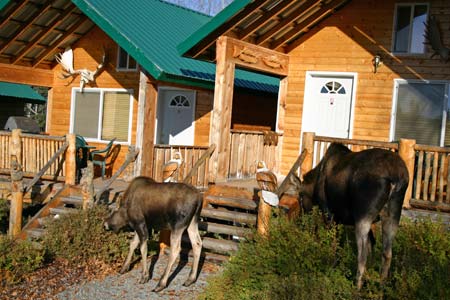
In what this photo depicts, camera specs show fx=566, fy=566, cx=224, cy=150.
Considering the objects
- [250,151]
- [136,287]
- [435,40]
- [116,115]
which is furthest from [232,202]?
[116,115]

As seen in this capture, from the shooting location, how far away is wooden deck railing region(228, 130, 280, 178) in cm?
1252

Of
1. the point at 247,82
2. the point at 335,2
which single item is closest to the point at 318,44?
the point at 335,2

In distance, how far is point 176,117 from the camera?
16.5 m

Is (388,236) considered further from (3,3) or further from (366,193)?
(3,3)

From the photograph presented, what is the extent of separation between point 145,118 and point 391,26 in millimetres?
6185

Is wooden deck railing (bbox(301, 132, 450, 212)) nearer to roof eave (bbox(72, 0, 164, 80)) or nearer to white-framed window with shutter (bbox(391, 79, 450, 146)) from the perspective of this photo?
white-framed window with shutter (bbox(391, 79, 450, 146))

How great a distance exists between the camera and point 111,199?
1224cm

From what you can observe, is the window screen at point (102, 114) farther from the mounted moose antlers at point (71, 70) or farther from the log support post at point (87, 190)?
the log support post at point (87, 190)

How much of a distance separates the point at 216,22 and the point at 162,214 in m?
4.57

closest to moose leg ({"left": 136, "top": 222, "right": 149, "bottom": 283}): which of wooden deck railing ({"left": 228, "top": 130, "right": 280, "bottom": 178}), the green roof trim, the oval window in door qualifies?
wooden deck railing ({"left": 228, "top": 130, "right": 280, "bottom": 178})

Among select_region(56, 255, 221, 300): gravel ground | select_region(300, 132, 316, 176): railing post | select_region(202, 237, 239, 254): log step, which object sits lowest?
select_region(56, 255, 221, 300): gravel ground

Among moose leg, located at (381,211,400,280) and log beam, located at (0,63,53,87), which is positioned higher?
log beam, located at (0,63,53,87)

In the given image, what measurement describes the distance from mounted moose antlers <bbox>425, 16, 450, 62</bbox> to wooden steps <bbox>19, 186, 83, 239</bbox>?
839 centimetres

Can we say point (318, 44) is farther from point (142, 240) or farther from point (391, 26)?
point (142, 240)
